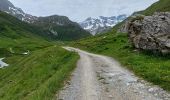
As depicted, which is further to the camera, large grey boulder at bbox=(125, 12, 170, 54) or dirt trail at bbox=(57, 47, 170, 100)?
large grey boulder at bbox=(125, 12, 170, 54)

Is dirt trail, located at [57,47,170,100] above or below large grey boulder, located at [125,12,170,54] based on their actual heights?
below

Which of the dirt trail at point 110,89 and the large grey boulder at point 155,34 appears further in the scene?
the large grey boulder at point 155,34

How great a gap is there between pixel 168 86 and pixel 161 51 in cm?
1843

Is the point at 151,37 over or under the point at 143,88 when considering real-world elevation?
over

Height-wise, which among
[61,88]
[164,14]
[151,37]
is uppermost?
[164,14]

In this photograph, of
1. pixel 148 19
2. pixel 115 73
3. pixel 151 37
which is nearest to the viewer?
pixel 115 73

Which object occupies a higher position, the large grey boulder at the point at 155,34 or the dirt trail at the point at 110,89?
the large grey boulder at the point at 155,34

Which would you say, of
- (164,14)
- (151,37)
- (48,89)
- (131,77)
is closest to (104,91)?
(48,89)

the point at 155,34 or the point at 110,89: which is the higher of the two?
the point at 155,34

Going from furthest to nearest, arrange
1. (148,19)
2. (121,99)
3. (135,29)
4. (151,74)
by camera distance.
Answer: (135,29) < (148,19) < (151,74) < (121,99)

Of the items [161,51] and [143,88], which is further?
[161,51]

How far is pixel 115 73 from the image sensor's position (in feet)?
116

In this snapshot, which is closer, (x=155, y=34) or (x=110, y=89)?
(x=110, y=89)

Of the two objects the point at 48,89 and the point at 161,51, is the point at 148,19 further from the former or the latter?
the point at 48,89
